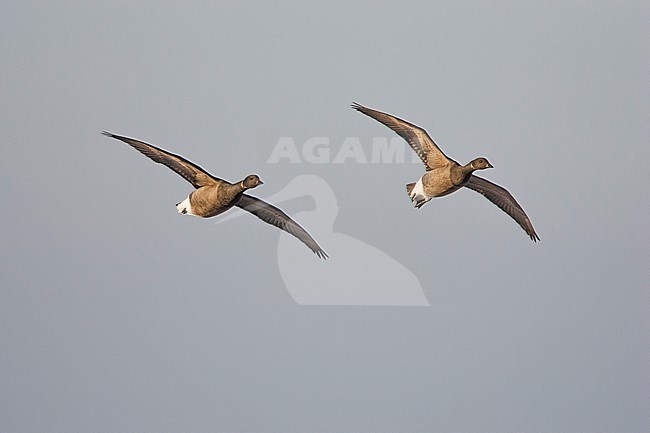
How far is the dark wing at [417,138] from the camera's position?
15867 millimetres

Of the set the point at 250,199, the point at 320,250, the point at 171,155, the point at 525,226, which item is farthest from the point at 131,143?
the point at 525,226

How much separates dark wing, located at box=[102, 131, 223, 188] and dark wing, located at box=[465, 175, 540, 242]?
347cm

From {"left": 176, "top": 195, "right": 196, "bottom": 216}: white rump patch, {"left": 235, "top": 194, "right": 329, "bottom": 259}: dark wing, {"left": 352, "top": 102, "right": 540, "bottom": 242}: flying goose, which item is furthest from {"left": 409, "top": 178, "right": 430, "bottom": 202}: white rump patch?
{"left": 176, "top": 195, "right": 196, "bottom": 216}: white rump patch

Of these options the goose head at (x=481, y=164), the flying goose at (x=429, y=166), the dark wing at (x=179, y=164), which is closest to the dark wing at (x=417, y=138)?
the flying goose at (x=429, y=166)

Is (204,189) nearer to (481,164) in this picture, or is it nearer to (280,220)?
(280,220)

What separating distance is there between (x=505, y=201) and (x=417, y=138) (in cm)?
205

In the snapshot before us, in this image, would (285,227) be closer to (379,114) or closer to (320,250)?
(320,250)

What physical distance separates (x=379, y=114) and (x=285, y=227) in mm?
1871

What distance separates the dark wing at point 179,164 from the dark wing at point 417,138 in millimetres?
1910

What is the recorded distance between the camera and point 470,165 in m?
15.3

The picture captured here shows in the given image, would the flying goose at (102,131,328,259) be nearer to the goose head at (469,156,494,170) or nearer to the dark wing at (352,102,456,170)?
the dark wing at (352,102,456,170)

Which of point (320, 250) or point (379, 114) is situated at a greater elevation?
point (379, 114)

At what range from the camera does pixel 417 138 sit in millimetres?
15969

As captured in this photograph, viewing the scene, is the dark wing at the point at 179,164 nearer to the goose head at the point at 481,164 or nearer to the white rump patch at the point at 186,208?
the white rump patch at the point at 186,208
